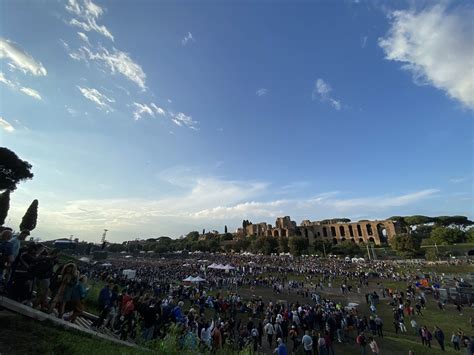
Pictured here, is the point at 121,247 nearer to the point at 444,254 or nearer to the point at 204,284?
the point at 204,284

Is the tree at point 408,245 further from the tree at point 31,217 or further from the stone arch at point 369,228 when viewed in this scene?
the tree at point 31,217

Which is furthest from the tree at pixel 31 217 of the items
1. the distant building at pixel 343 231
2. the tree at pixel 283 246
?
the distant building at pixel 343 231

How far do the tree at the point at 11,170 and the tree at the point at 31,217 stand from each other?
15255 millimetres

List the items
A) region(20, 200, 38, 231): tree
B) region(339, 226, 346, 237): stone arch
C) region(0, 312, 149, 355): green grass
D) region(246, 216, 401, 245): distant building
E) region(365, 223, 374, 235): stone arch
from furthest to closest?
region(339, 226, 346, 237): stone arch → region(365, 223, 374, 235): stone arch → region(246, 216, 401, 245): distant building → region(20, 200, 38, 231): tree → region(0, 312, 149, 355): green grass

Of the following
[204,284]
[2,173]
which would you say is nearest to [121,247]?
[2,173]

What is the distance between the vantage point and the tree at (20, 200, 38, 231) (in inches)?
2175

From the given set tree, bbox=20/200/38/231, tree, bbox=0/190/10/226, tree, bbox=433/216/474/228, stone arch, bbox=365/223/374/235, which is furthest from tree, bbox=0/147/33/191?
tree, bbox=433/216/474/228

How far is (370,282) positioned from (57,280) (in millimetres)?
38821

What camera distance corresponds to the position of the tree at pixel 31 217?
55.2m

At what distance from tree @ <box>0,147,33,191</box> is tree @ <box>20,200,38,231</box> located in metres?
15.3

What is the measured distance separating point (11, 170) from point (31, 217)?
1796 cm

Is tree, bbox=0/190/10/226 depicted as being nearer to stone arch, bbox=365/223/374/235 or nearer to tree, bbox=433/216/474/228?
stone arch, bbox=365/223/374/235

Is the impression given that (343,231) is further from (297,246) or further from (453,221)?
(297,246)

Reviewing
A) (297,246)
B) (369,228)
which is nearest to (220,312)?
(297,246)
